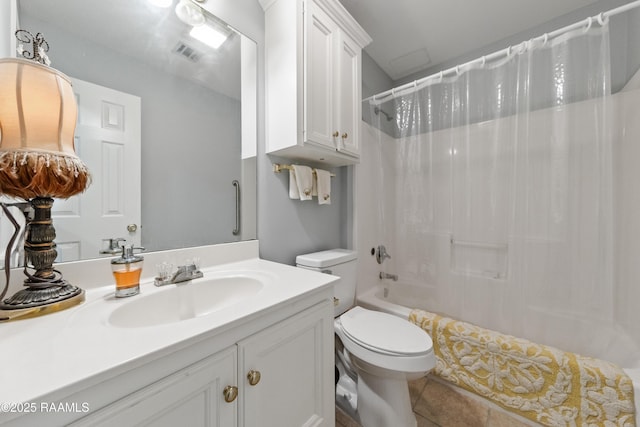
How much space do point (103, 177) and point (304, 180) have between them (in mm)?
876

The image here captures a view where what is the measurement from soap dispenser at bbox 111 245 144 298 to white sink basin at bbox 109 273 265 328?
33mm

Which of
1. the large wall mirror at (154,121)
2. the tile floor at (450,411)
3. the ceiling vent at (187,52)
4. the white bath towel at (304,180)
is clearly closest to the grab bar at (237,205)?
the large wall mirror at (154,121)

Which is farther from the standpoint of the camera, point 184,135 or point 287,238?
point 287,238

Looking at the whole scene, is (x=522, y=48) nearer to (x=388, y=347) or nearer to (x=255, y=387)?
(x=388, y=347)

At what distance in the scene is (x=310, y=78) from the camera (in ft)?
3.81

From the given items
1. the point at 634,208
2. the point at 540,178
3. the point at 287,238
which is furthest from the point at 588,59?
the point at 287,238

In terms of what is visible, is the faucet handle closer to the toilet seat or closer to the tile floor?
the toilet seat

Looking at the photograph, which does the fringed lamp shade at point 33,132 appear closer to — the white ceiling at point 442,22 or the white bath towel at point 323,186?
the white bath towel at point 323,186

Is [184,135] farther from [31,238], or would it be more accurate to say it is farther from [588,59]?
[588,59]

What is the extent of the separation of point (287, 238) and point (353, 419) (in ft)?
3.33

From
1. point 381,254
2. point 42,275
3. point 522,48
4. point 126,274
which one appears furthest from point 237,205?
point 522,48

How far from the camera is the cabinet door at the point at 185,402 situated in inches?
16.1

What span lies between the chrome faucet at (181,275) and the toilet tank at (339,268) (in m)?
0.57

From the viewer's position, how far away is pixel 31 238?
599mm
